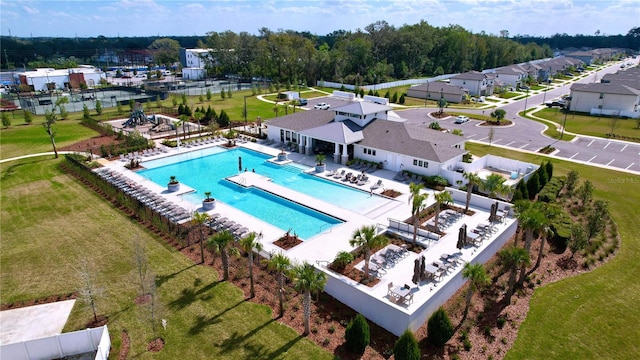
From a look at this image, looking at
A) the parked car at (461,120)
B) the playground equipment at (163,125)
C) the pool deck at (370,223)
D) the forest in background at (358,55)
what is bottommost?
the pool deck at (370,223)

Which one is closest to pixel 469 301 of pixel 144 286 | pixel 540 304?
pixel 540 304

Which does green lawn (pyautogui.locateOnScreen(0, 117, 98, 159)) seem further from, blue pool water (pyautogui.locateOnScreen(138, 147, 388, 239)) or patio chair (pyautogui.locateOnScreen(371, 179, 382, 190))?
patio chair (pyautogui.locateOnScreen(371, 179, 382, 190))

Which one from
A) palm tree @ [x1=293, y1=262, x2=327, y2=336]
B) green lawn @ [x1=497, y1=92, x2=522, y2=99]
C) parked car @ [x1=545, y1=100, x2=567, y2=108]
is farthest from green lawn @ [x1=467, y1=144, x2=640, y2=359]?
green lawn @ [x1=497, y1=92, x2=522, y2=99]

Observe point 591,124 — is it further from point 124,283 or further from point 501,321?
point 124,283

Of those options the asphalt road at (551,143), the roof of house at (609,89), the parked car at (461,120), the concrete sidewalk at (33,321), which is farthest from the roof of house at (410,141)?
the roof of house at (609,89)

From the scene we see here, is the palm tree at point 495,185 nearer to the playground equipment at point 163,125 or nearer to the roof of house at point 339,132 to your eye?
the roof of house at point 339,132

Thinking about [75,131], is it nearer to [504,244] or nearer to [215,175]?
[215,175]
